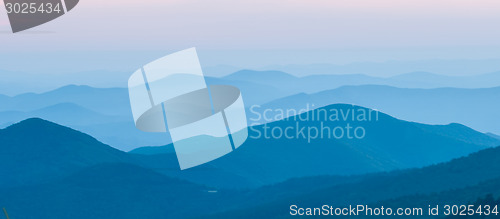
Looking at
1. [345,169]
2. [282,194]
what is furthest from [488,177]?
[345,169]

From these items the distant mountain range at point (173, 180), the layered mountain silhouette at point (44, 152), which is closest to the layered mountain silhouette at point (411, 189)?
the distant mountain range at point (173, 180)

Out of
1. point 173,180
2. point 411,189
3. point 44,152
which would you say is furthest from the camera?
point 44,152

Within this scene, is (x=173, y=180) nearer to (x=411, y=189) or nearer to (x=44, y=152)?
(x=44, y=152)

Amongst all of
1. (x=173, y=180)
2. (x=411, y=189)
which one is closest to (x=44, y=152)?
(x=173, y=180)

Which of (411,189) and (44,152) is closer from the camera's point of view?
(411,189)

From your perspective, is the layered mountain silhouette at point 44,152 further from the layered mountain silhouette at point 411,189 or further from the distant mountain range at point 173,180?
the layered mountain silhouette at point 411,189

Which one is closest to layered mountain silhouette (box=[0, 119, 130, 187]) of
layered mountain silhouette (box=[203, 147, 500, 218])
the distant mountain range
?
the distant mountain range

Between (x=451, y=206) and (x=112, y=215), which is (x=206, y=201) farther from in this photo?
(x=451, y=206)

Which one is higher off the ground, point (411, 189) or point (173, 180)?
point (411, 189)
